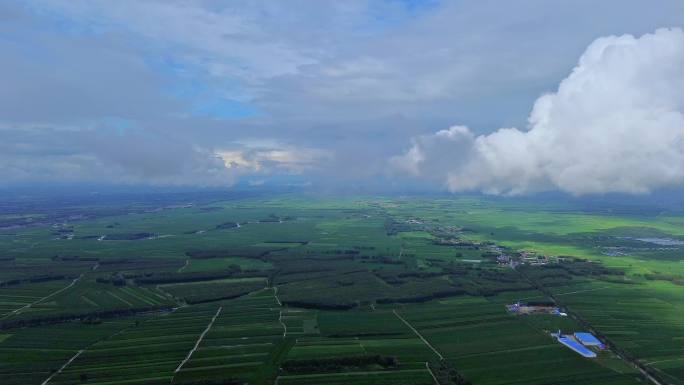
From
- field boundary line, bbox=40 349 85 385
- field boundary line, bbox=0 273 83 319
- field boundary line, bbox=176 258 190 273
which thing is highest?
field boundary line, bbox=176 258 190 273

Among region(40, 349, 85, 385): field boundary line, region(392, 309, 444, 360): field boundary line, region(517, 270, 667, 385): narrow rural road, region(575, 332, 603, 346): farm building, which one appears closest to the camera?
region(40, 349, 85, 385): field boundary line

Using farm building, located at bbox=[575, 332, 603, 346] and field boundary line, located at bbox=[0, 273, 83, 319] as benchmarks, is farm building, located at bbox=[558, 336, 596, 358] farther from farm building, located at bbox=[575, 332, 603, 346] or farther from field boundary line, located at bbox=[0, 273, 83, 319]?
field boundary line, located at bbox=[0, 273, 83, 319]

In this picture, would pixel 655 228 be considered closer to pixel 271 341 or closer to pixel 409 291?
pixel 409 291

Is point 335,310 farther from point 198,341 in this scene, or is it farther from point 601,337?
point 601,337

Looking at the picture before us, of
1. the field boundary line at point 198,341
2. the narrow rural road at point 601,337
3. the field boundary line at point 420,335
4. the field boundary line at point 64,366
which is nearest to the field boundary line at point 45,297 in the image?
the field boundary line at point 64,366

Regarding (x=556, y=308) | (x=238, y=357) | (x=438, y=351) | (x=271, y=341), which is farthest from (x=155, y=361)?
(x=556, y=308)

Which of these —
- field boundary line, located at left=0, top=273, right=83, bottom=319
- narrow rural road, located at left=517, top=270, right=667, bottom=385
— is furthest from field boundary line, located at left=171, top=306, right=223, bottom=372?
narrow rural road, located at left=517, top=270, right=667, bottom=385

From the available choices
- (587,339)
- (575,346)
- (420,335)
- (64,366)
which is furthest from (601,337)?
(64,366)

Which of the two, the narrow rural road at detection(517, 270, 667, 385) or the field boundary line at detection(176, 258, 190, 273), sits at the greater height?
the field boundary line at detection(176, 258, 190, 273)
